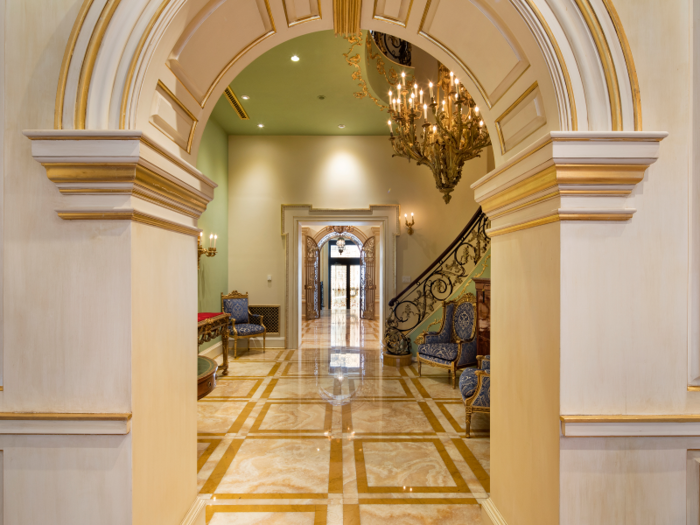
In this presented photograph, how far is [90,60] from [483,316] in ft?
15.8

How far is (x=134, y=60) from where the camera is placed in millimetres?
1511

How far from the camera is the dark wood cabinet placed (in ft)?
16.7

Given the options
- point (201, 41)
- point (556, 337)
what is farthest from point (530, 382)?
point (201, 41)

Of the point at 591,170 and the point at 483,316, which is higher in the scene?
the point at 591,170

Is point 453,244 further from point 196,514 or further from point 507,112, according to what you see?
point 196,514

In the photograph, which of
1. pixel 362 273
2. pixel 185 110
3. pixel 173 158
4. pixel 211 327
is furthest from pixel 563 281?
pixel 362 273

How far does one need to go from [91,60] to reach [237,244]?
6634mm

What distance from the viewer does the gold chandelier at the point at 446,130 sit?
13.0ft

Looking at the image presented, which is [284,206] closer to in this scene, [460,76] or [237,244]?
[237,244]

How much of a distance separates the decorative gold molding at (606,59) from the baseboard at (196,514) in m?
2.74

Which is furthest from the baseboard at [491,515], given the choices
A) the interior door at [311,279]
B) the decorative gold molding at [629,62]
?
the interior door at [311,279]

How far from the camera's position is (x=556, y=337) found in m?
1.61

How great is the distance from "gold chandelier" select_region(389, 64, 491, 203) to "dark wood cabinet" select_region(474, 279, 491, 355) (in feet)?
4.75

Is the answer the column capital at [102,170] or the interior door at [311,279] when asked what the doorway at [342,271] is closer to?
the interior door at [311,279]
